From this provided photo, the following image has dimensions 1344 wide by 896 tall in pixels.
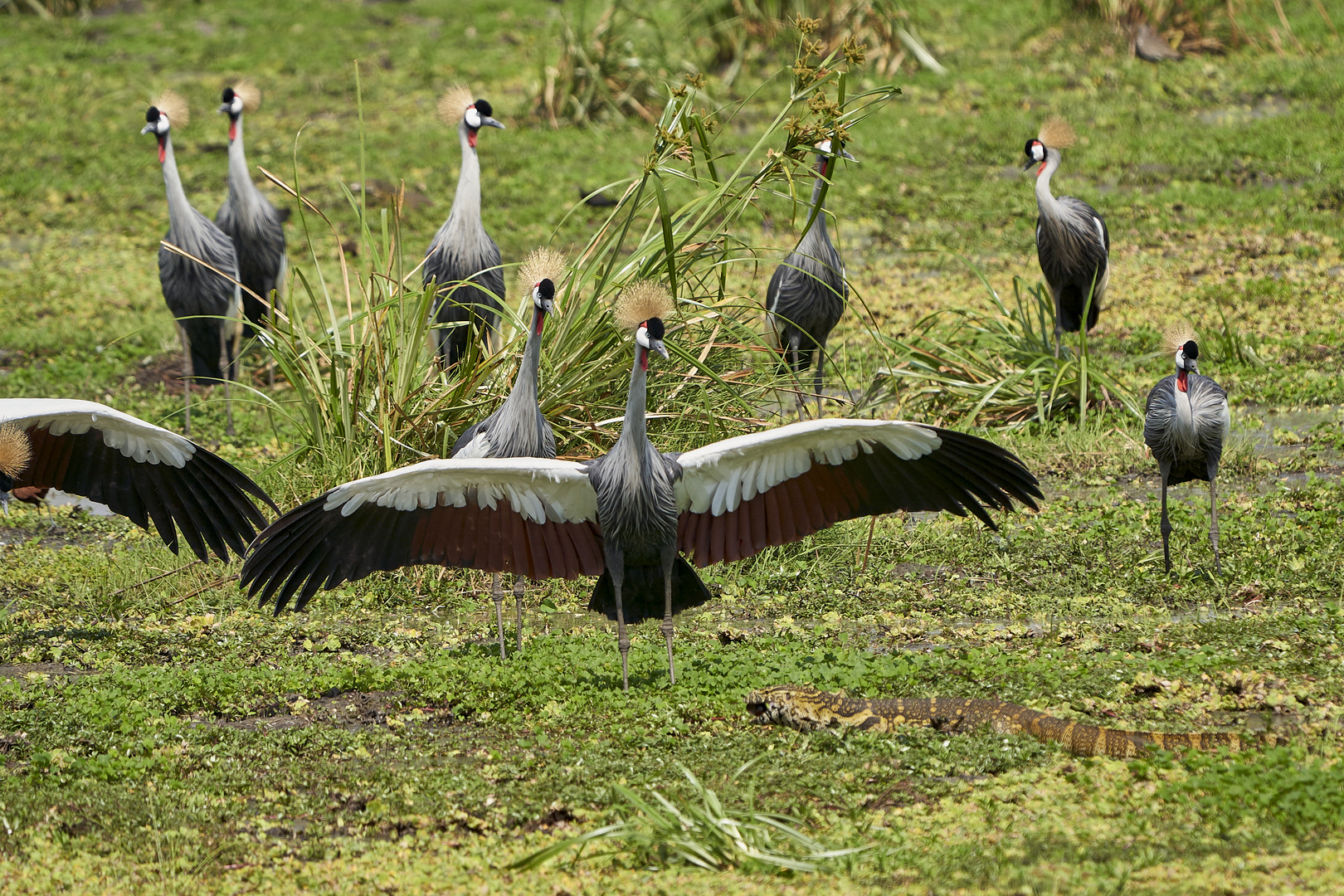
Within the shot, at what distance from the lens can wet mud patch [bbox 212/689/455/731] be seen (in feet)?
Result: 17.4

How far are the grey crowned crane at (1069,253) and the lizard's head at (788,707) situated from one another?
4.40 metres

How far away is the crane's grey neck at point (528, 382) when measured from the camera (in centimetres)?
602

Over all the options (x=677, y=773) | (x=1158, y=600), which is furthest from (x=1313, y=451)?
(x=677, y=773)

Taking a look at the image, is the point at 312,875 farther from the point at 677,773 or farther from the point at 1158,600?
the point at 1158,600

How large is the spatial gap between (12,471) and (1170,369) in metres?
6.98

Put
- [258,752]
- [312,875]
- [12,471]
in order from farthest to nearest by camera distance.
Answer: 1. [12,471]
2. [258,752]
3. [312,875]

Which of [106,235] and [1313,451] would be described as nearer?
[1313,451]

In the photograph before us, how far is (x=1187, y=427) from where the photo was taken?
6.54 metres

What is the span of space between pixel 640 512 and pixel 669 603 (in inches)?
16.8

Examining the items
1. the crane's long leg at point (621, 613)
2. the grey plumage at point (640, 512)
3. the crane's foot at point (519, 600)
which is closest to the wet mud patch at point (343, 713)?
the crane's foot at point (519, 600)

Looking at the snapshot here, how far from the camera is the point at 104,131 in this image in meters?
14.0

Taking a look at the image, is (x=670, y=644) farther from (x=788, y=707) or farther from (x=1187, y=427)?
(x=1187, y=427)

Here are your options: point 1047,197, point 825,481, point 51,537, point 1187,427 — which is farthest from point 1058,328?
point 51,537

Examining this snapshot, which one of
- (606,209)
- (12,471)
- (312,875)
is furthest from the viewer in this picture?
(606,209)
